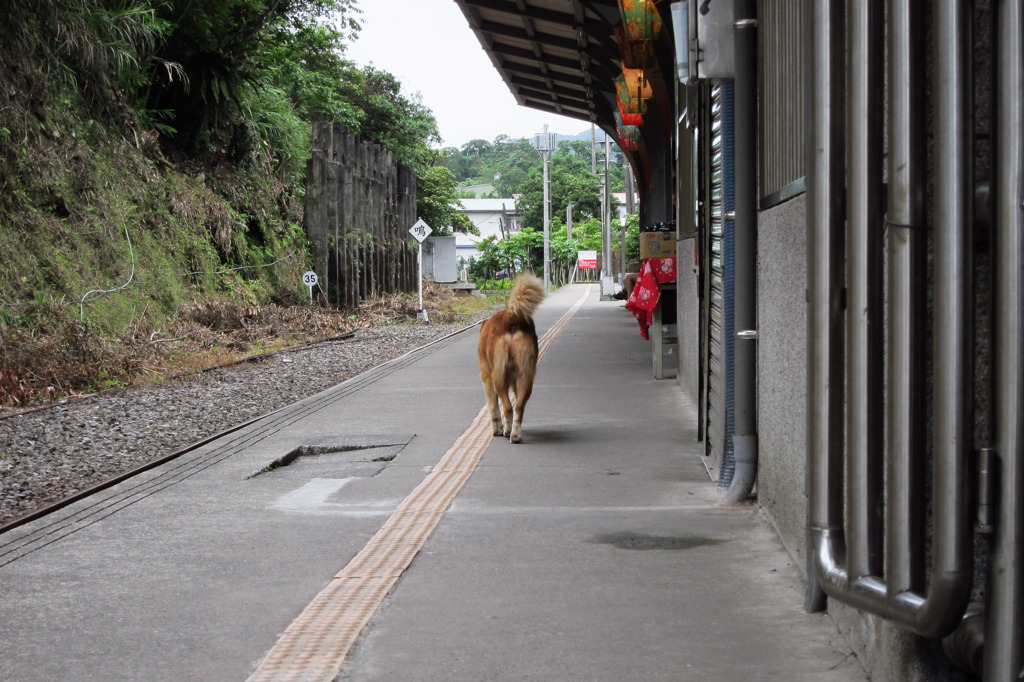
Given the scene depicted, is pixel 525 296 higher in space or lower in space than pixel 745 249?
lower

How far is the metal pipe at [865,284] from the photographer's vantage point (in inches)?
121

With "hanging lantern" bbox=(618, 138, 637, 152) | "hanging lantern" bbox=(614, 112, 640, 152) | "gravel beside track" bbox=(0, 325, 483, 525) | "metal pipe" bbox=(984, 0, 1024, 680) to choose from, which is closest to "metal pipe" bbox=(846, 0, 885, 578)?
"metal pipe" bbox=(984, 0, 1024, 680)

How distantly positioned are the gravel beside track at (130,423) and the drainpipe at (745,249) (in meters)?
4.30

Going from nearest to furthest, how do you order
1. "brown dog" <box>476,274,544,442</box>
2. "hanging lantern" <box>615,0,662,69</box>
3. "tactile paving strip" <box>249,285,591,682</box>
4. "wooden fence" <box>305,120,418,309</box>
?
1. "tactile paving strip" <box>249,285,591,682</box>
2. "brown dog" <box>476,274,544,442</box>
3. "hanging lantern" <box>615,0,662,69</box>
4. "wooden fence" <box>305,120,418,309</box>

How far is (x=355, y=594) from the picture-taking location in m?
4.75

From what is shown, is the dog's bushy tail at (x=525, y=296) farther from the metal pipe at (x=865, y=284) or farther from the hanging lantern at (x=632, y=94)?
the metal pipe at (x=865, y=284)

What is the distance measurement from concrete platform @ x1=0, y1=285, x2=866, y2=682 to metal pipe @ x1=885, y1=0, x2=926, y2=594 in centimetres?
101

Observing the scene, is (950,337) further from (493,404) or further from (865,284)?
(493,404)

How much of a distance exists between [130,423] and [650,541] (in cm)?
669

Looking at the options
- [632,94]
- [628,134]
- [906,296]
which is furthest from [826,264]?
[628,134]

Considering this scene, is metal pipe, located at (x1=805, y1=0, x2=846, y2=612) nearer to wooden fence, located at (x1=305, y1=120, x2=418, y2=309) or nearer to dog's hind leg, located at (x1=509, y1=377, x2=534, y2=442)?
dog's hind leg, located at (x1=509, y1=377, x2=534, y2=442)

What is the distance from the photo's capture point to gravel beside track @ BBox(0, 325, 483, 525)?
8094mm

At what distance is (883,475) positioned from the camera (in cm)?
321

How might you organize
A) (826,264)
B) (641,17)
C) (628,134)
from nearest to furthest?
(826,264), (641,17), (628,134)
